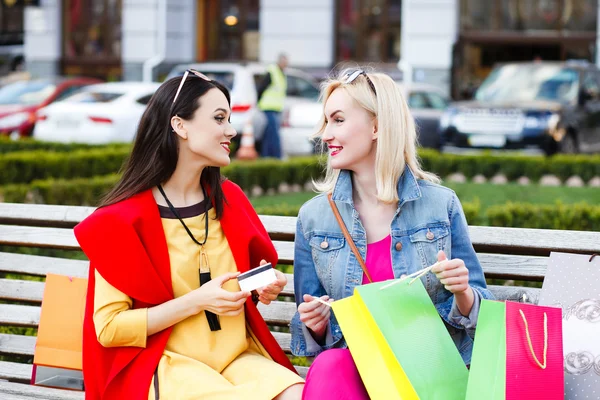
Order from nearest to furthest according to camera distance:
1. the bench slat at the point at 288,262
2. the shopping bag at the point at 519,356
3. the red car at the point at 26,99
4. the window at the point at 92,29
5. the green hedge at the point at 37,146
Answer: the shopping bag at the point at 519,356
the bench slat at the point at 288,262
the green hedge at the point at 37,146
the red car at the point at 26,99
the window at the point at 92,29

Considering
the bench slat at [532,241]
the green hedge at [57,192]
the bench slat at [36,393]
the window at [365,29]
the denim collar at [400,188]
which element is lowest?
the bench slat at [36,393]

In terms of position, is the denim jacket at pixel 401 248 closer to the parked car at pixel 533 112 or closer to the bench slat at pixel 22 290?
the bench slat at pixel 22 290

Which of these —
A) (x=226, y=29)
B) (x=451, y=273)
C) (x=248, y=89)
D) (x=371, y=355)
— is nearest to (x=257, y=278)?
(x=371, y=355)

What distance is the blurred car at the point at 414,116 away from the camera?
626 inches

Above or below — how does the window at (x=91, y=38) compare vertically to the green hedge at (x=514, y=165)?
above

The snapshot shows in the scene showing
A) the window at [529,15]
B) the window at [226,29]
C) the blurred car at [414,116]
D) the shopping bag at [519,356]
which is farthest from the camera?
the window at [226,29]

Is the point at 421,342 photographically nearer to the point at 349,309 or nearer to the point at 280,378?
the point at 349,309

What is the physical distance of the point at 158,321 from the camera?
131 inches

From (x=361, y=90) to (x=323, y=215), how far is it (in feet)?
1.50

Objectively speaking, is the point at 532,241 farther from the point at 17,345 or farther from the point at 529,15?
the point at 529,15

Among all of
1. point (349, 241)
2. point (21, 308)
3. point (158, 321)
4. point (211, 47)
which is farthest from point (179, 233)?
point (211, 47)

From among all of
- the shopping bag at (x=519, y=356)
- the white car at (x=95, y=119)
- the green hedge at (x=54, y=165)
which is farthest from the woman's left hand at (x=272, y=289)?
the white car at (x=95, y=119)

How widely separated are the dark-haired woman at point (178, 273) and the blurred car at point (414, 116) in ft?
36.1

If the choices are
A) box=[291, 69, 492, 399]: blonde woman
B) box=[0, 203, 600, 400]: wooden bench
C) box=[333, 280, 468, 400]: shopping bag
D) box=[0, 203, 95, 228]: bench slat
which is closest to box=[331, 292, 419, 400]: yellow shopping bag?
box=[333, 280, 468, 400]: shopping bag
